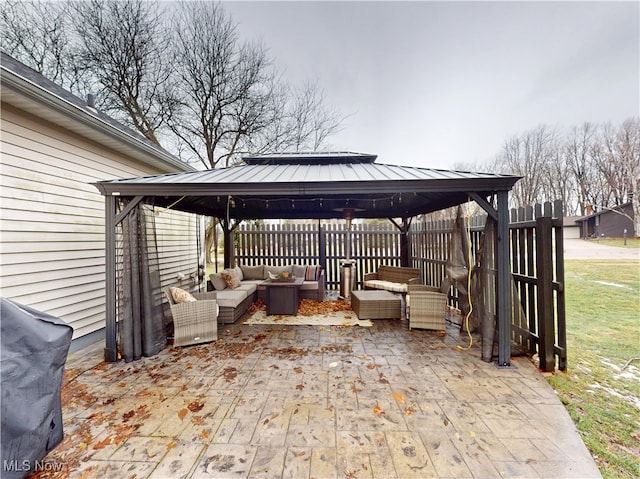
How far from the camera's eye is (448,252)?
490 centimetres

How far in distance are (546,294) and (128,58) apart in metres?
13.3

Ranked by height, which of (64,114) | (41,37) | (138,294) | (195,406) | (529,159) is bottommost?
(195,406)

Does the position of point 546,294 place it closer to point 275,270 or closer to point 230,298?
point 230,298

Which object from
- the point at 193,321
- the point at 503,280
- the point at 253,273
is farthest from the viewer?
the point at 253,273

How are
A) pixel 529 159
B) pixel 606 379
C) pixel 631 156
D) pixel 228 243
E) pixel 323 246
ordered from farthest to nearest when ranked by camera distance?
pixel 529 159 → pixel 631 156 → pixel 323 246 → pixel 228 243 → pixel 606 379

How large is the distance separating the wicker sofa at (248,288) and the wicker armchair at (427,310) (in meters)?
2.65

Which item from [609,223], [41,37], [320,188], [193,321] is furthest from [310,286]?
[609,223]

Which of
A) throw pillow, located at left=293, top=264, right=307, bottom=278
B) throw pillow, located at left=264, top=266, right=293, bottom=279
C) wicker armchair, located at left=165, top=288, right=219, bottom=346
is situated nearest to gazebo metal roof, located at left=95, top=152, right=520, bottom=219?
wicker armchair, located at left=165, top=288, right=219, bottom=346

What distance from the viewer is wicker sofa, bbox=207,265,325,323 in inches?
195

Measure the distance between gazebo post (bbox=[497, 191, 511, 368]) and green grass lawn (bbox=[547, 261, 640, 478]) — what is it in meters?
0.51

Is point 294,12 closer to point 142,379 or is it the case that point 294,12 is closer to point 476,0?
point 476,0

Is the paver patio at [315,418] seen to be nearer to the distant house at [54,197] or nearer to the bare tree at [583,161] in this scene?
the distant house at [54,197]

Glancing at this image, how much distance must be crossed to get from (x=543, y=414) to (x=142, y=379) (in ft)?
13.1

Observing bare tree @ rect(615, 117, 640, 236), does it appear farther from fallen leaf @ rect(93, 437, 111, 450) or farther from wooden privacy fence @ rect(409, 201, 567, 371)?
fallen leaf @ rect(93, 437, 111, 450)
